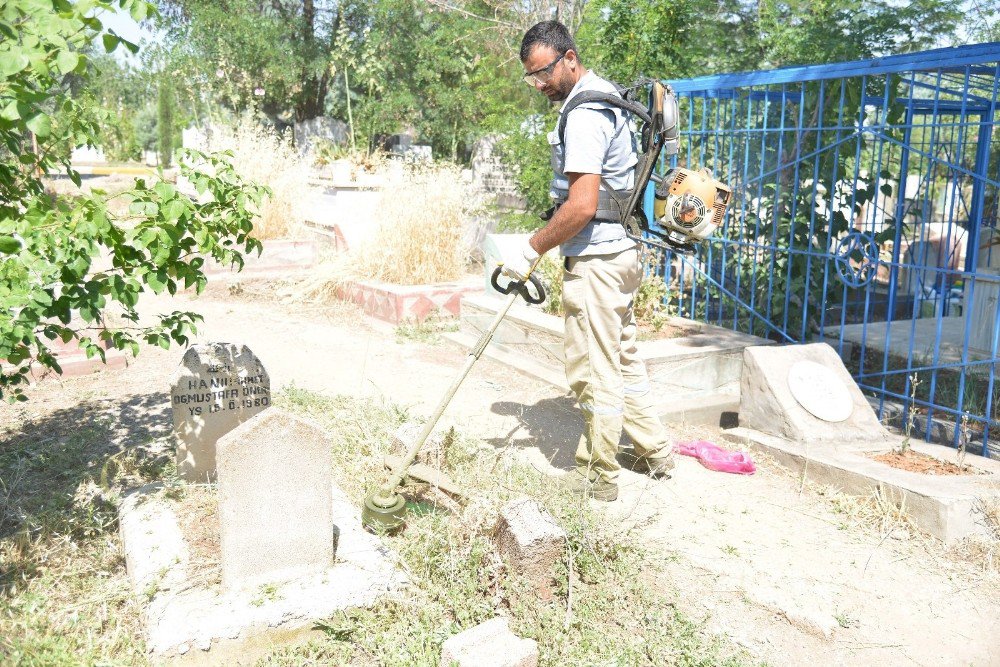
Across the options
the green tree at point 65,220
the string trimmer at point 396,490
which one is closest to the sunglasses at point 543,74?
the string trimmer at point 396,490

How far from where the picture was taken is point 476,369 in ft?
21.8

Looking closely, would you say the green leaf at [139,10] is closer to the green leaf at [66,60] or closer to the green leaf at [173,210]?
the green leaf at [66,60]

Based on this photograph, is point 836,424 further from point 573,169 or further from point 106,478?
point 106,478

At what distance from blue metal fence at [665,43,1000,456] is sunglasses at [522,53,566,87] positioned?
91.0 inches

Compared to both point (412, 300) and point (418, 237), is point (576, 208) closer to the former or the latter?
point (412, 300)

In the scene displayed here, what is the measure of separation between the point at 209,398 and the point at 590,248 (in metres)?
1.85

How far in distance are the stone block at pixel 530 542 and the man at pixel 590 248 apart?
608 mm

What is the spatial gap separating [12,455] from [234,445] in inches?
93.9

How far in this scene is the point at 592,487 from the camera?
163 inches

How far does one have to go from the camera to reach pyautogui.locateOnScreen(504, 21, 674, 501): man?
382cm

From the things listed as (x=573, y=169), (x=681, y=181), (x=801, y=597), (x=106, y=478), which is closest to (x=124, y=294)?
(x=106, y=478)

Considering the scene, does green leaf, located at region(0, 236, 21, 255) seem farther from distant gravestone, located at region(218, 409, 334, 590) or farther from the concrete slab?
the concrete slab

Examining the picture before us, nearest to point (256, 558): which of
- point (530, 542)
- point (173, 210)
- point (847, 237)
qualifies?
point (530, 542)

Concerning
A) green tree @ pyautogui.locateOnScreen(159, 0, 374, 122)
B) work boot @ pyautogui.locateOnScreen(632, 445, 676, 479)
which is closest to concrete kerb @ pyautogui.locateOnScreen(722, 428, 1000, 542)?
work boot @ pyautogui.locateOnScreen(632, 445, 676, 479)
